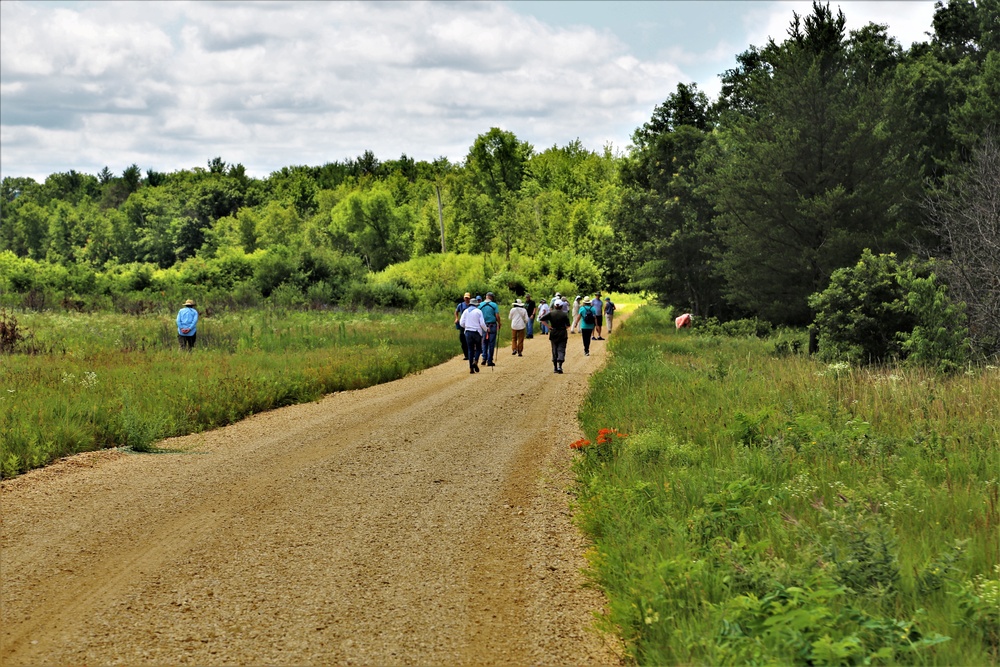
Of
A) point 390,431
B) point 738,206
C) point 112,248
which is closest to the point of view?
point 390,431

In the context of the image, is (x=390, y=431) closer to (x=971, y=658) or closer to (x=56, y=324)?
(x=971, y=658)

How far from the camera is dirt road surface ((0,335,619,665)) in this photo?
508 centimetres

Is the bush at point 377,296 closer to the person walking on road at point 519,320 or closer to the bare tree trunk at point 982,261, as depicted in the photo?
the person walking on road at point 519,320

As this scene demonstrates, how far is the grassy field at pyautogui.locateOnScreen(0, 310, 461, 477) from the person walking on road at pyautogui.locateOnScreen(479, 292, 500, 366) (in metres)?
1.81

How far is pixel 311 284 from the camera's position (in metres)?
58.4

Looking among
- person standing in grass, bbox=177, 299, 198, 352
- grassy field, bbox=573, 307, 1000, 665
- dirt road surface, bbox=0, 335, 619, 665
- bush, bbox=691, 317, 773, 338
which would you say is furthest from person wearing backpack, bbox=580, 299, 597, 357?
dirt road surface, bbox=0, 335, 619, 665

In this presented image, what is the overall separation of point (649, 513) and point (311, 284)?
53.3 metres

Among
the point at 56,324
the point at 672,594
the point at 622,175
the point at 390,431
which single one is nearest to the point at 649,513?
the point at 672,594

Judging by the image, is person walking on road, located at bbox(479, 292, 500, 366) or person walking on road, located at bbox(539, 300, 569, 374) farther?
person walking on road, located at bbox(479, 292, 500, 366)

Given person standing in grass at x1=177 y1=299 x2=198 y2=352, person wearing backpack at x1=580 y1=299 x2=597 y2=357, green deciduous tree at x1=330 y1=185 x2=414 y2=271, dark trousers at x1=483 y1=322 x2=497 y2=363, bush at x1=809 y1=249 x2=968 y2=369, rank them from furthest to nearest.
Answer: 1. green deciduous tree at x1=330 y1=185 x2=414 y2=271
2. person wearing backpack at x1=580 y1=299 x2=597 y2=357
3. dark trousers at x1=483 y1=322 x2=497 y2=363
4. person standing in grass at x1=177 y1=299 x2=198 y2=352
5. bush at x1=809 y1=249 x2=968 y2=369

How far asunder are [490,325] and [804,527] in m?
18.1

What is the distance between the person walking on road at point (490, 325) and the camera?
76.7 ft

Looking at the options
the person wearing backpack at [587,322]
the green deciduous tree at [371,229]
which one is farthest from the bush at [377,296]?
the green deciduous tree at [371,229]

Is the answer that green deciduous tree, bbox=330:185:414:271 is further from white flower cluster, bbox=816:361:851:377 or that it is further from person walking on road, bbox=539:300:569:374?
white flower cluster, bbox=816:361:851:377
